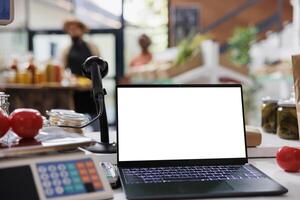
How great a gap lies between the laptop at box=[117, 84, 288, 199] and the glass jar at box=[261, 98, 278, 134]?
0.50m

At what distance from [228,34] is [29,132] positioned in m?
5.74

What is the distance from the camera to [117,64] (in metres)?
6.28

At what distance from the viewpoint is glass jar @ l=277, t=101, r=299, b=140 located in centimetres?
150

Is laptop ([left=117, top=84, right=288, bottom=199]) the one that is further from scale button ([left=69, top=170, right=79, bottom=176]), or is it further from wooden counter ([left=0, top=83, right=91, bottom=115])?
wooden counter ([left=0, top=83, right=91, bottom=115])

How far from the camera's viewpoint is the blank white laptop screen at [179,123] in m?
1.14

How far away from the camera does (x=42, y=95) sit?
13.8 ft

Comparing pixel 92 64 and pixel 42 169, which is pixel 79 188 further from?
pixel 92 64

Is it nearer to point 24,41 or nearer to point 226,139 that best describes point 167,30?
point 24,41

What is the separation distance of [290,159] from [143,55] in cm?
468

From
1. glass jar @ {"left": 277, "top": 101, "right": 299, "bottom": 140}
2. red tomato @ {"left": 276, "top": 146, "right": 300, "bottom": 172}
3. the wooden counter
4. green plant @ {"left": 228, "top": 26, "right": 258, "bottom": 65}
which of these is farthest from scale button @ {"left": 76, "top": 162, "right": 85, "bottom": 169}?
green plant @ {"left": 228, "top": 26, "right": 258, "bottom": 65}

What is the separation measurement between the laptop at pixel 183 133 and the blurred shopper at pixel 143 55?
446 centimetres

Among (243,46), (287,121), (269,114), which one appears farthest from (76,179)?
(243,46)

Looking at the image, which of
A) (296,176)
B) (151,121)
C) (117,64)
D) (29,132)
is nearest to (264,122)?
(296,176)

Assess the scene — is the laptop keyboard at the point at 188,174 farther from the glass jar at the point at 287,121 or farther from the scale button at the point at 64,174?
the glass jar at the point at 287,121
